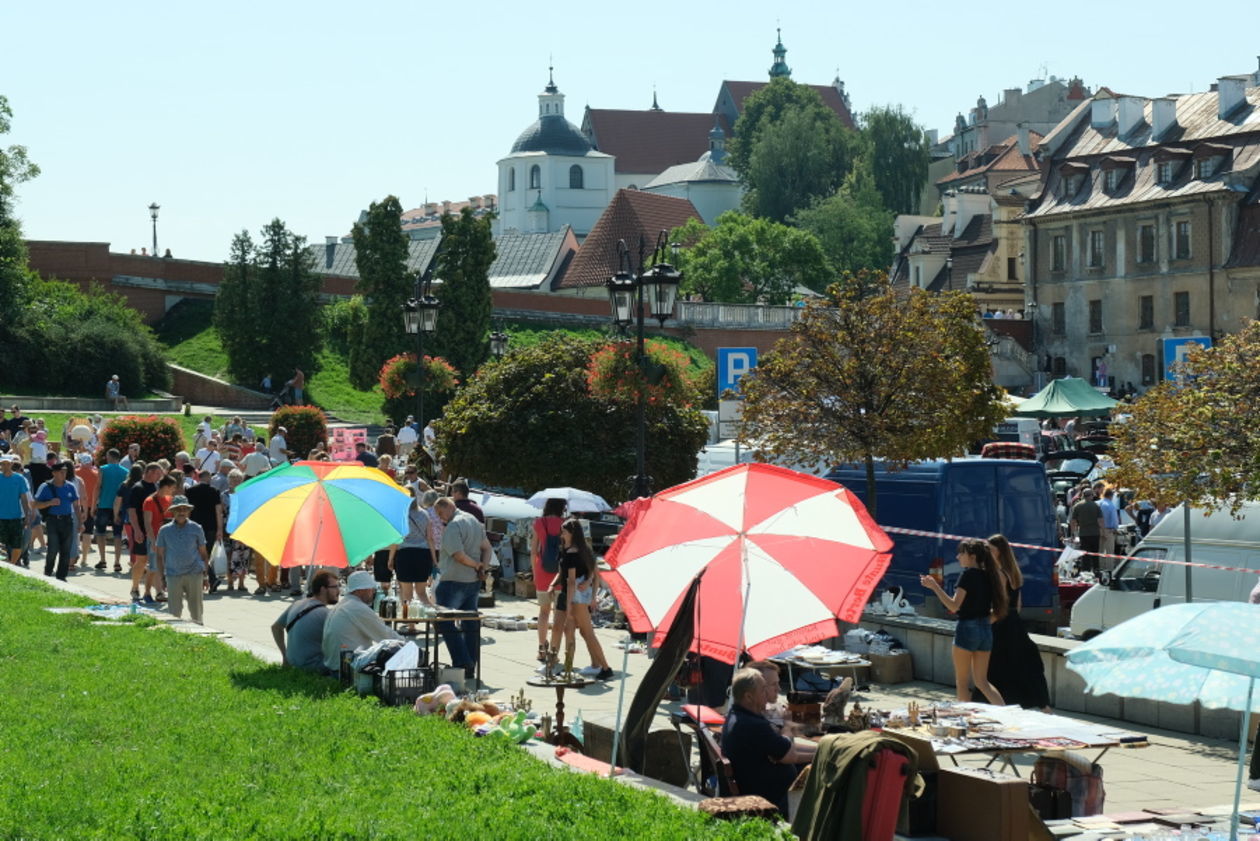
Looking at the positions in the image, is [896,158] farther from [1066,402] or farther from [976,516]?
[976,516]

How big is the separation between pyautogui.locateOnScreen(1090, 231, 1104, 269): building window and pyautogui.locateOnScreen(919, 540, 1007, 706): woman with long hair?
2455 inches

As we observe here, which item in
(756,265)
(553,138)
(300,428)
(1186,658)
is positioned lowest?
(1186,658)

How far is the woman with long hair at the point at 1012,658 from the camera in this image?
43.2 ft

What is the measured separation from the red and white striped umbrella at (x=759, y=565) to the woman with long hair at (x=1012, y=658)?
108 inches

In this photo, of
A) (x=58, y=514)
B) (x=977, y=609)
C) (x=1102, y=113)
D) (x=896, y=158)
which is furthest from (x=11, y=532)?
(x=896, y=158)

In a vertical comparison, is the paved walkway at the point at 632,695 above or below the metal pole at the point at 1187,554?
below

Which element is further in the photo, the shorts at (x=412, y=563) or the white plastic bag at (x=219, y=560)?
the white plastic bag at (x=219, y=560)

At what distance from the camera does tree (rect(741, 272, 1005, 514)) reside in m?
19.9

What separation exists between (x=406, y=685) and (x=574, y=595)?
11.3ft

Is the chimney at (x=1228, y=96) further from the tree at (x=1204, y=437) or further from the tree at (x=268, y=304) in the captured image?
the tree at (x=1204, y=437)

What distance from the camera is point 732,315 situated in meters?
82.4

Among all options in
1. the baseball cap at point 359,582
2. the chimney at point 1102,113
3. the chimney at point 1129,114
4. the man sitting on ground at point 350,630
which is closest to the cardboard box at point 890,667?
the man sitting on ground at point 350,630

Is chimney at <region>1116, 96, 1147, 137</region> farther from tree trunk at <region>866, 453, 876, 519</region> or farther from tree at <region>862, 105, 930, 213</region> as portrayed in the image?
tree trunk at <region>866, 453, 876, 519</region>

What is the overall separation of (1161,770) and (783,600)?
11.2 ft
